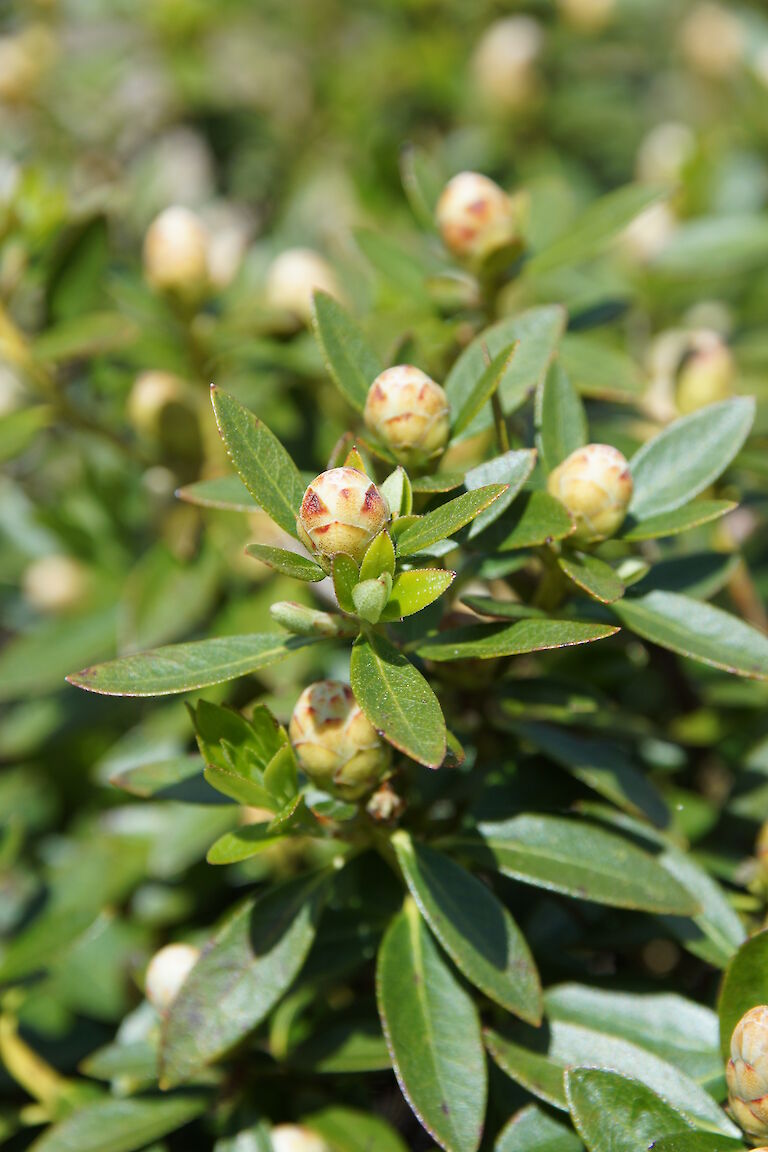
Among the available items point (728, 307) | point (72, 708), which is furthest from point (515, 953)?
point (728, 307)

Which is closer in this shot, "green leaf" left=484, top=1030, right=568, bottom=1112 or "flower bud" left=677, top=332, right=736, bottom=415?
"green leaf" left=484, top=1030, right=568, bottom=1112

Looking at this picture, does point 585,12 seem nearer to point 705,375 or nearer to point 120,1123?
point 705,375

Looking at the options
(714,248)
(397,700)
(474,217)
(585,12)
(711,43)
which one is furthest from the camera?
(711,43)

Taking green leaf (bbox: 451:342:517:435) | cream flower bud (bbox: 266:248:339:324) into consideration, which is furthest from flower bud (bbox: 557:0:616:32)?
green leaf (bbox: 451:342:517:435)

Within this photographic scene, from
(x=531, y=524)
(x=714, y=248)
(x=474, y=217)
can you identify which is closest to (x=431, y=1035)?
(x=531, y=524)

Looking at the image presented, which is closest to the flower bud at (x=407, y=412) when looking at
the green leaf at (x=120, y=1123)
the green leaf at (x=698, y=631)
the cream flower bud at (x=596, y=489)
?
the cream flower bud at (x=596, y=489)

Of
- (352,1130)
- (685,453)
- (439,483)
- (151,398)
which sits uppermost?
(439,483)

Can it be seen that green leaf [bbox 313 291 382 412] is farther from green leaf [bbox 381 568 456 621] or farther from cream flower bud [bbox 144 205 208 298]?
cream flower bud [bbox 144 205 208 298]
